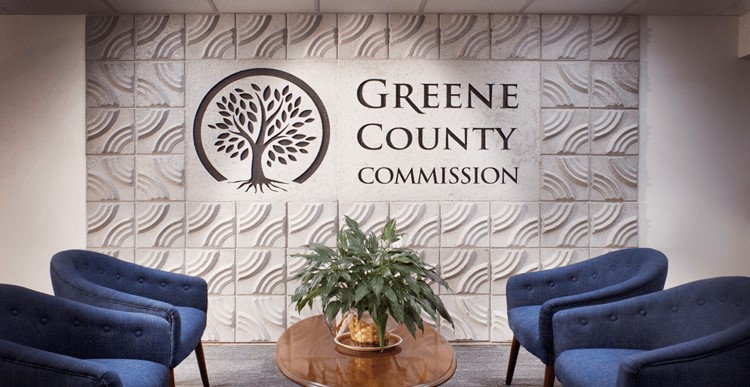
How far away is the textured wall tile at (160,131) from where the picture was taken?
179 inches

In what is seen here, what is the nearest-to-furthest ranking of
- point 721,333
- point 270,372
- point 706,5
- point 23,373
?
point 23,373 → point 721,333 → point 270,372 → point 706,5

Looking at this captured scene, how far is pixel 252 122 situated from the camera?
455 cm

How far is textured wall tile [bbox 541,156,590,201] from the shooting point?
4.60m

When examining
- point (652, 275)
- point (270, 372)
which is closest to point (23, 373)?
point (270, 372)

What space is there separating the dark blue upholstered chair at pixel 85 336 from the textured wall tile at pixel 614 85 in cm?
373

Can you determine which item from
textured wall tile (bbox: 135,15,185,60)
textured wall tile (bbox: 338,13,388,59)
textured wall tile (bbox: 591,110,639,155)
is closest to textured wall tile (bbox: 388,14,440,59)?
textured wall tile (bbox: 338,13,388,59)

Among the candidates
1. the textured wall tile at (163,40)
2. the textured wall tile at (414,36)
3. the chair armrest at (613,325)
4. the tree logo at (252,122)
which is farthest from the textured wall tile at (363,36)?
the chair armrest at (613,325)

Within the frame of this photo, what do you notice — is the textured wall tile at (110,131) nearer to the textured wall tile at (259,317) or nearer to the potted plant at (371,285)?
the textured wall tile at (259,317)

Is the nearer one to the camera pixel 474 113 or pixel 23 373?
pixel 23 373

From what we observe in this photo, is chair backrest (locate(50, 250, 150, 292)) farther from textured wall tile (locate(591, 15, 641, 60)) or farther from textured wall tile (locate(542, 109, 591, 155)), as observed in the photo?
textured wall tile (locate(591, 15, 641, 60))

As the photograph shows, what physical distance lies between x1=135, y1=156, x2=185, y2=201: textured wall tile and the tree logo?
221 mm

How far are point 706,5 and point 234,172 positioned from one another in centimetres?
397

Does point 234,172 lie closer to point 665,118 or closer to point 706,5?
point 665,118

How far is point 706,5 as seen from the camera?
4375 millimetres
